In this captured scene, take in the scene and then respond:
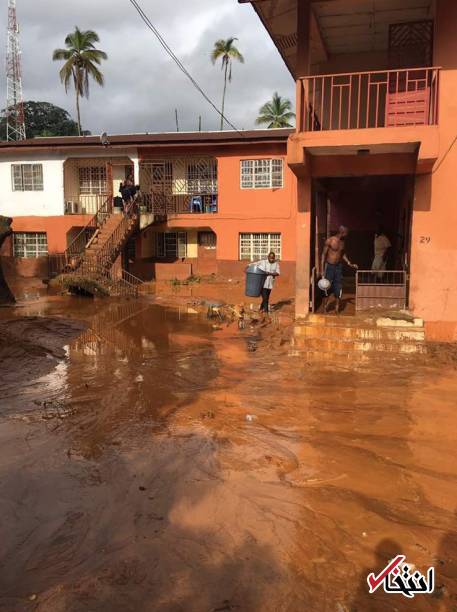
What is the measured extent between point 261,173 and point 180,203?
3.99m

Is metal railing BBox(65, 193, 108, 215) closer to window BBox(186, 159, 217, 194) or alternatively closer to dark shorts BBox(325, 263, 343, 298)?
window BBox(186, 159, 217, 194)

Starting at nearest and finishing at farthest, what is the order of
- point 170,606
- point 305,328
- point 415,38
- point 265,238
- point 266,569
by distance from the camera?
point 170,606
point 266,569
point 305,328
point 415,38
point 265,238

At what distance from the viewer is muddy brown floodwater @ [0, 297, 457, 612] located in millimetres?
3412

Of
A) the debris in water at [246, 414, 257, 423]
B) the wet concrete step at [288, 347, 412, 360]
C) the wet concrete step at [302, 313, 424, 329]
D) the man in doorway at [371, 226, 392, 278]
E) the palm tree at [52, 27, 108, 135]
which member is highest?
the palm tree at [52, 27, 108, 135]

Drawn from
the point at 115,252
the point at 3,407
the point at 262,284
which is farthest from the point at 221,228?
the point at 3,407

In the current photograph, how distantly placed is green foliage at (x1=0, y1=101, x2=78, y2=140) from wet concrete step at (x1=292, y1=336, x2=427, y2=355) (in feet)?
163

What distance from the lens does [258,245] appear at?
2225cm

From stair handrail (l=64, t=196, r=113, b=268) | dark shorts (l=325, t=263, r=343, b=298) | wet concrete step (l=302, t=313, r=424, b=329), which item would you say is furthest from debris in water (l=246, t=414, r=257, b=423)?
stair handrail (l=64, t=196, r=113, b=268)

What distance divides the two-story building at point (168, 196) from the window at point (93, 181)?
0.16 ft

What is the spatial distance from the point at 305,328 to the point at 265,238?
1201 cm

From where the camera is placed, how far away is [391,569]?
3588 millimetres

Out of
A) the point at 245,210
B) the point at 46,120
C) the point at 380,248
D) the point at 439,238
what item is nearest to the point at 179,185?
the point at 245,210

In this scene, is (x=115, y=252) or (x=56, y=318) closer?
(x=56, y=318)

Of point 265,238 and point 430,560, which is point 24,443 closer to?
point 430,560
